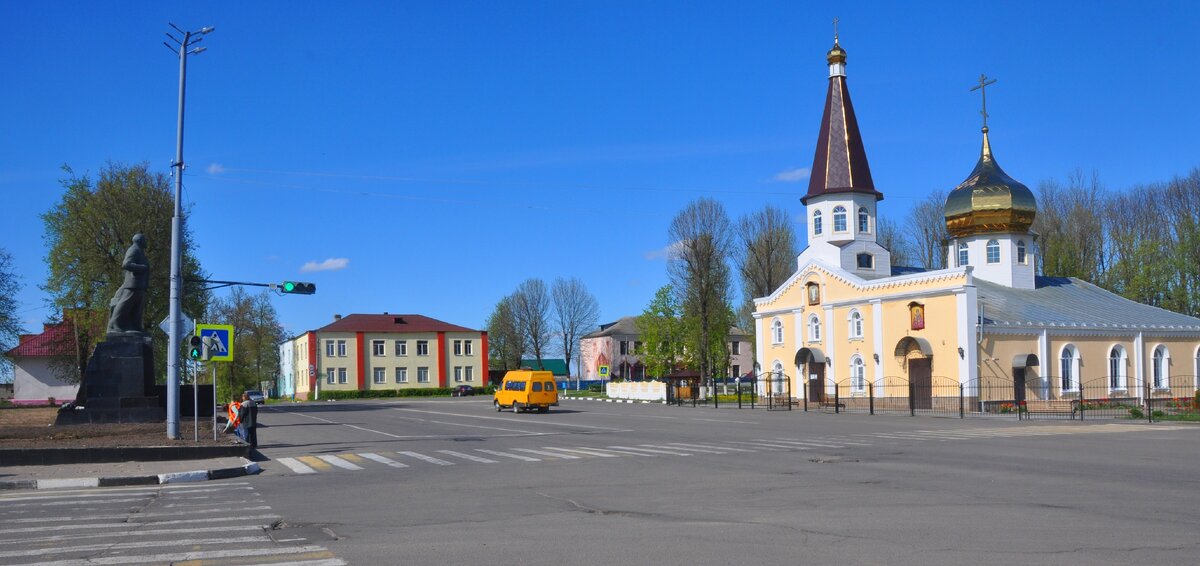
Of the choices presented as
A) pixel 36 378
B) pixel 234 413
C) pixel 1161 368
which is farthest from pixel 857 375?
pixel 36 378

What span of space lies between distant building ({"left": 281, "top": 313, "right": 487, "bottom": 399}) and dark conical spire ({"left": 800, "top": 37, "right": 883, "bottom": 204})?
5119cm

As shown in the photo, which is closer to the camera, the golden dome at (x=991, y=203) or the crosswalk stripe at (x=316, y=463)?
the crosswalk stripe at (x=316, y=463)

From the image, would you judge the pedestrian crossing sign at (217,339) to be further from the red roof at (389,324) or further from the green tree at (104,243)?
the red roof at (389,324)

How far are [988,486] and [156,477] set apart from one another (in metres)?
13.3

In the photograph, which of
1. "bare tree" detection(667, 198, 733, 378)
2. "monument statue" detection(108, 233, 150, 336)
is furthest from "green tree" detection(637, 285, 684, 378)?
"monument statue" detection(108, 233, 150, 336)

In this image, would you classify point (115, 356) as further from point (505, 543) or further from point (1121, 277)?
point (1121, 277)

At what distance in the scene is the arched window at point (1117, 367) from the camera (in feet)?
157

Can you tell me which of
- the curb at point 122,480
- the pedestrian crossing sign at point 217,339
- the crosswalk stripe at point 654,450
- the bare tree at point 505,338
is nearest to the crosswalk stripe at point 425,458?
the curb at point 122,480

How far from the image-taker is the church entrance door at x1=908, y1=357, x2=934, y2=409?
1781 inches

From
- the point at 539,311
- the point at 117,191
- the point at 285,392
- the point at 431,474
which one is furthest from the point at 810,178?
the point at 285,392

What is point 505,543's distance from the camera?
949 centimetres

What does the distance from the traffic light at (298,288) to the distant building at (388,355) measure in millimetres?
64382

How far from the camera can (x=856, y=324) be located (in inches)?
2003

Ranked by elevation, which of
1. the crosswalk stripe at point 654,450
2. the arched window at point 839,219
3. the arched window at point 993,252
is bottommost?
the crosswalk stripe at point 654,450
